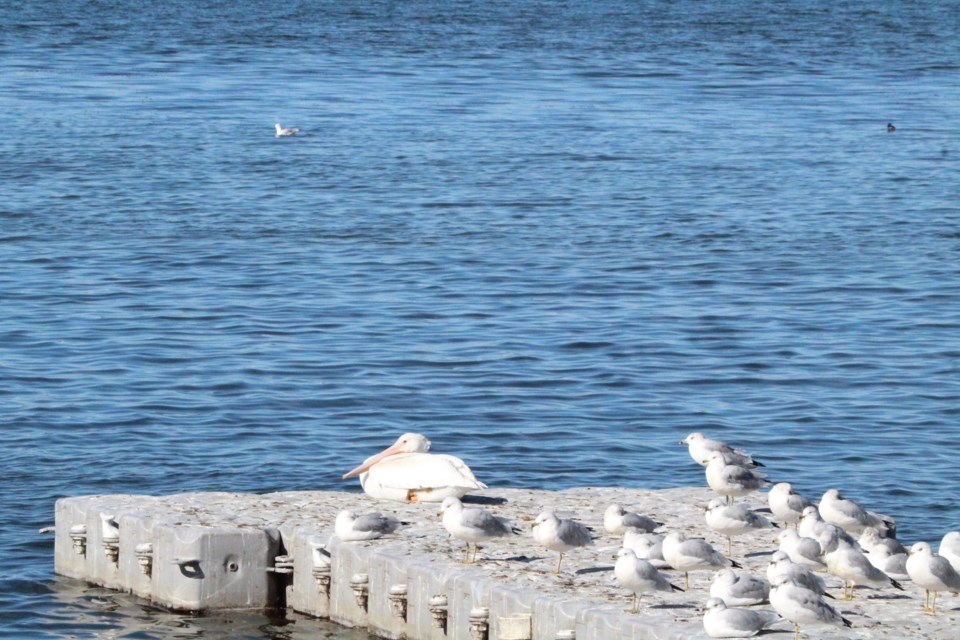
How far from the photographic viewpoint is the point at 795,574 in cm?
1309

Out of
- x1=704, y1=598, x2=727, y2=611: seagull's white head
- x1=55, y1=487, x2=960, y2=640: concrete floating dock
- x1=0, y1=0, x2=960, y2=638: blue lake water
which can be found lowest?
x1=0, y1=0, x2=960, y2=638: blue lake water

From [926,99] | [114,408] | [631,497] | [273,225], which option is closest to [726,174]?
[273,225]

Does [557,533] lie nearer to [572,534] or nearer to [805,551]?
[572,534]

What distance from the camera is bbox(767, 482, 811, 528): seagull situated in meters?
16.2

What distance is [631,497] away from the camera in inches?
717

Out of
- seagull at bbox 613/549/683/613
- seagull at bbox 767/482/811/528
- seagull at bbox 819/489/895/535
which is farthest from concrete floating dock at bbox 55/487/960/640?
seagull at bbox 819/489/895/535

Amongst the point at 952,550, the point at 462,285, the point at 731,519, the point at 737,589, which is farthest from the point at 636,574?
the point at 462,285

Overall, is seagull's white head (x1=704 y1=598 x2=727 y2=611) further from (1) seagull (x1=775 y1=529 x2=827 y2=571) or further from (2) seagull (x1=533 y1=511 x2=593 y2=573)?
(2) seagull (x1=533 y1=511 x2=593 y2=573)

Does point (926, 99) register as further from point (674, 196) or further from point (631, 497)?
point (631, 497)

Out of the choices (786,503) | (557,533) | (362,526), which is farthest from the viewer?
(786,503)

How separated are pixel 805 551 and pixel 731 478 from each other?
2.56m

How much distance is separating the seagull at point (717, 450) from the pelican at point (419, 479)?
2077mm

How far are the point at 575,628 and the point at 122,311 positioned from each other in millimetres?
18318

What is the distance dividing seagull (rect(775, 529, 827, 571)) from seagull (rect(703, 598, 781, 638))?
56.3 inches
